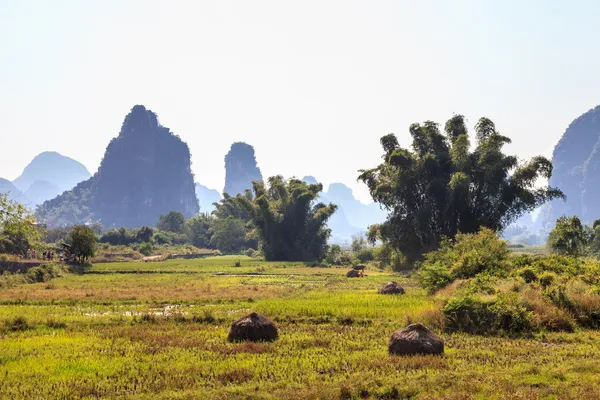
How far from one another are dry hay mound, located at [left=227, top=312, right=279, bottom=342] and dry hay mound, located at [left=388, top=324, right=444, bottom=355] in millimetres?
3720

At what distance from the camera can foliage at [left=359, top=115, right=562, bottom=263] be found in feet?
133

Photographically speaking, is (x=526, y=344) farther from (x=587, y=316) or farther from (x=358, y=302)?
(x=358, y=302)

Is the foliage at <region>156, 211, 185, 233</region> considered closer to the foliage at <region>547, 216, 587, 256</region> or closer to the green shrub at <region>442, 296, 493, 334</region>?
the foliage at <region>547, 216, 587, 256</region>

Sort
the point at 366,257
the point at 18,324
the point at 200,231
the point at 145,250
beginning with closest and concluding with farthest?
the point at 18,324
the point at 366,257
the point at 145,250
the point at 200,231

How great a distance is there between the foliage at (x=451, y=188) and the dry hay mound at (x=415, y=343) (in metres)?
28.6

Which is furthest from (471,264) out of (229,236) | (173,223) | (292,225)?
(173,223)

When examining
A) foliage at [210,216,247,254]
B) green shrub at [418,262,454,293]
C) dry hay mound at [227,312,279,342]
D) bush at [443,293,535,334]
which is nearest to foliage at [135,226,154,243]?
foliage at [210,216,247,254]

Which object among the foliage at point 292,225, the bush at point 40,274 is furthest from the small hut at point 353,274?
the foliage at point 292,225

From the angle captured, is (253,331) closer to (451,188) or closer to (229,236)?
(451,188)

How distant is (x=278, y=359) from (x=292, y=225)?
5911 cm

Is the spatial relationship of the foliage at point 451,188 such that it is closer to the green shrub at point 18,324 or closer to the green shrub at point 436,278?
the green shrub at point 436,278

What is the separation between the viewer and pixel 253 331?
44.6ft

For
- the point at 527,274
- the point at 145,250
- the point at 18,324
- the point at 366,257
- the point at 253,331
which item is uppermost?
the point at 145,250

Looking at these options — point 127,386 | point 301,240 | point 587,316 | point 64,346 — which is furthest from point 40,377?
point 301,240
